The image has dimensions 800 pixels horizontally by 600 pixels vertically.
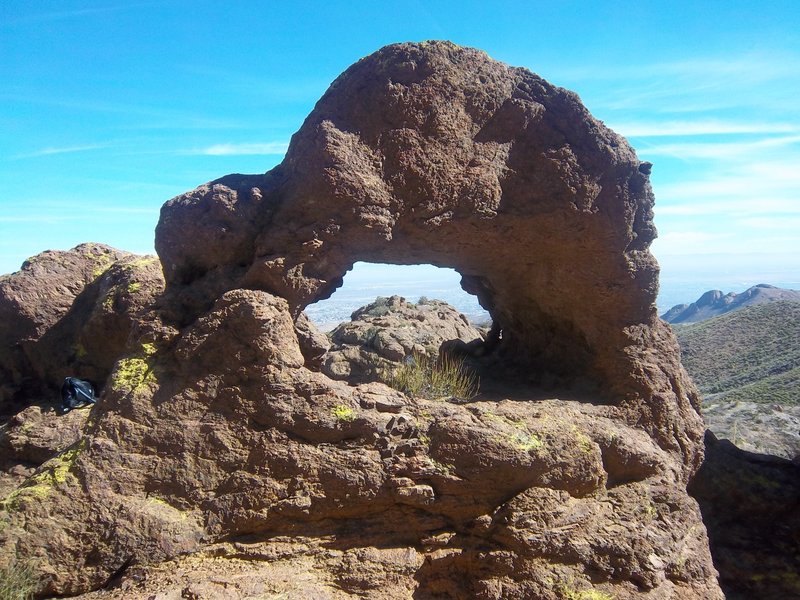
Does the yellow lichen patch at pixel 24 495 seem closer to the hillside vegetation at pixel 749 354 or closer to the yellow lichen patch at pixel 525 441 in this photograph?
the yellow lichen patch at pixel 525 441

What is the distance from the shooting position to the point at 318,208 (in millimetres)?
5023

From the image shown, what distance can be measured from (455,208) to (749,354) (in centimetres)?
3078

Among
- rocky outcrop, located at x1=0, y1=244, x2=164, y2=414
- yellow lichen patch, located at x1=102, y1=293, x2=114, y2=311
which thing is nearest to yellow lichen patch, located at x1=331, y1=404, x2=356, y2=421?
rocky outcrop, located at x1=0, y1=244, x2=164, y2=414

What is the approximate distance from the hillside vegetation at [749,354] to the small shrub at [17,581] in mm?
21416

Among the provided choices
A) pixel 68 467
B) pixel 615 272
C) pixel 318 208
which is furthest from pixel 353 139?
pixel 68 467

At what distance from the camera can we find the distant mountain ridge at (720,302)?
64131 mm

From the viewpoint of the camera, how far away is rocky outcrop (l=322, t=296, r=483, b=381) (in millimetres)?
7971

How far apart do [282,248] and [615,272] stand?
3379 mm

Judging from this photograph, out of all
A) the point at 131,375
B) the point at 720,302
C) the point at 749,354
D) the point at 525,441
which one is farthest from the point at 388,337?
the point at 720,302

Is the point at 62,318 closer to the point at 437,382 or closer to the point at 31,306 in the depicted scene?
the point at 31,306

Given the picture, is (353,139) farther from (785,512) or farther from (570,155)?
(785,512)

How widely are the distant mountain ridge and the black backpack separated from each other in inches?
2616

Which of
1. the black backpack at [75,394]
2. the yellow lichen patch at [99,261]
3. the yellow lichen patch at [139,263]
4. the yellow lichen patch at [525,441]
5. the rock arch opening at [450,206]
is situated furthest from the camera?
the yellow lichen patch at [99,261]

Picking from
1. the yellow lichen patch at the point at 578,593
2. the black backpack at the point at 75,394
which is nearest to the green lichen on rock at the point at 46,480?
the black backpack at the point at 75,394
